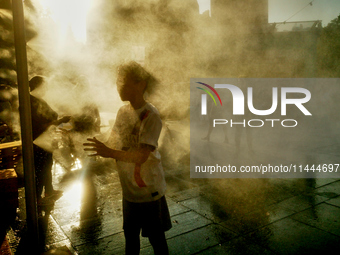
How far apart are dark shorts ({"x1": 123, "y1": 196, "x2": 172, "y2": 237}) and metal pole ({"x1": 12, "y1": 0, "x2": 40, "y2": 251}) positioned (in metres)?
0.62

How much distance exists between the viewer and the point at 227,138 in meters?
8.47

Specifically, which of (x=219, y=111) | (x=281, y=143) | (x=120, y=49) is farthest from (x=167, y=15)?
(x=281, y=143)

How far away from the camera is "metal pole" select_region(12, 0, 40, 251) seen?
150 centimetres

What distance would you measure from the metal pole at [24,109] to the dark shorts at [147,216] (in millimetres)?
620

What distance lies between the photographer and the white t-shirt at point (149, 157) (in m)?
1.82

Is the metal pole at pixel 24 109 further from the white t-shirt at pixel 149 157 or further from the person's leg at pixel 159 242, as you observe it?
the person's leg at pixel 159 242

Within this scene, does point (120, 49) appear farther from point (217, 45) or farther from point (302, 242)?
point (217, 45)

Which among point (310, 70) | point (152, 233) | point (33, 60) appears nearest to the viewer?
point (152, 233)

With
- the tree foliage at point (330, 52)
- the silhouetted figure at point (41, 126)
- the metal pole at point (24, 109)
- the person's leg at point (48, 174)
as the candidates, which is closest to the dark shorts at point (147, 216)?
the metal pole at point (24, 109)

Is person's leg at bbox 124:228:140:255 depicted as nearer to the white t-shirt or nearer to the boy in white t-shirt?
the boy in white t-shirt

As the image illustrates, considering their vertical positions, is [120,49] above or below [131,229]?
above

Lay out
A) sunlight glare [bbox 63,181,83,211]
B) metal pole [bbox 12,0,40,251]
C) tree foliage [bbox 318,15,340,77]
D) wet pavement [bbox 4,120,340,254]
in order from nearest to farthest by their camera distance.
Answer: metal pole [bbox 12,0,40,251] < wet pavement [bbox 4,120,340,254] < sunlight glare [bbox 63,181,83,211] < tree foliage [bbox 318,15,340,77]

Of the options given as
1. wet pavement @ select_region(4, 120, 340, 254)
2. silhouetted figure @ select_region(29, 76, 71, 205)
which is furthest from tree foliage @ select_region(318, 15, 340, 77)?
silhouetted figure @ select_region(29, 76, 71, 205)

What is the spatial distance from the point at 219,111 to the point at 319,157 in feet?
10.2
